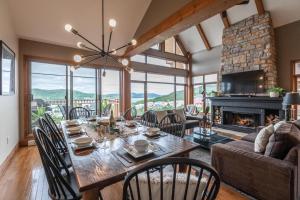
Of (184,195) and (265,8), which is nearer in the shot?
(184,195)

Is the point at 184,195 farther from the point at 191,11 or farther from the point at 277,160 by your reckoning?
the point at 191,11

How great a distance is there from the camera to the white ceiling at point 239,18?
4695 millimetres

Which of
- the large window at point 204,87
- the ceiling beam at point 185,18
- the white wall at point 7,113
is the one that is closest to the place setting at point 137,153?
the ceiling beam at point 185,18

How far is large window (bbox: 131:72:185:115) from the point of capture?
6.91 metres

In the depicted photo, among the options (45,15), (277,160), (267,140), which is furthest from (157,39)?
(277,160)

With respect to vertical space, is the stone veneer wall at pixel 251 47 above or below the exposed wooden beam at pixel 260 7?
below

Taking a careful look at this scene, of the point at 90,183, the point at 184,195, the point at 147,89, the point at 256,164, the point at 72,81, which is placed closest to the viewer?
the point at 184,195

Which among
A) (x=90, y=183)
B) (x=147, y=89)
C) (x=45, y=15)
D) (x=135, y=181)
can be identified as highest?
(x=45, y=15)

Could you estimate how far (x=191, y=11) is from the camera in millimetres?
2848

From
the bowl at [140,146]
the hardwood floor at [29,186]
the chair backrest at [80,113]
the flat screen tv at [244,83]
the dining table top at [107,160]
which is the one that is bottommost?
the hardwood floor at [29,186]

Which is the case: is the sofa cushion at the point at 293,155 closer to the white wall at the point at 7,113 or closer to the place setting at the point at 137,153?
the place setting at the point at 137,153

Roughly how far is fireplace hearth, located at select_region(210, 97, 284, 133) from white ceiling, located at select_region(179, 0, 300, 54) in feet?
8.40

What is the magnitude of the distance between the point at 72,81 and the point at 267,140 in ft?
16.5

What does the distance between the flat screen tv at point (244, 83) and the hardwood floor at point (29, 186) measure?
13.4 feet
